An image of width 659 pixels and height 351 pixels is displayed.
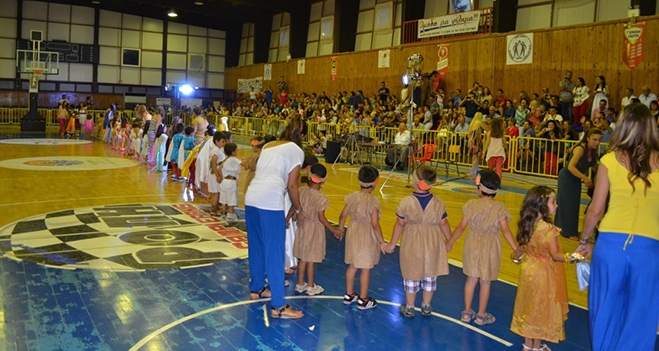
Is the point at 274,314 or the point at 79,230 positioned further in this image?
the point at 79,230

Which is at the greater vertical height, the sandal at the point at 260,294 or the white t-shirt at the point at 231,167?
the white t-shirt at the point at 231,167

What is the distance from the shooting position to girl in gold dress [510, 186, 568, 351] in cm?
446

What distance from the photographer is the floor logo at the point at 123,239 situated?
698cm

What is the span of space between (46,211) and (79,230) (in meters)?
1.72

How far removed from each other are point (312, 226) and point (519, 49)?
1616 cm

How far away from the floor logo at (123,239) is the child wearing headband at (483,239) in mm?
3108

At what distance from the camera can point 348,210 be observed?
557cm

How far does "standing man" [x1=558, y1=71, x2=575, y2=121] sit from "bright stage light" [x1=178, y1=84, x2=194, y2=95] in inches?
1073

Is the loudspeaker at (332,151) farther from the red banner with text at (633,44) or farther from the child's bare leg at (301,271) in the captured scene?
the child's bare leg at (301,271)

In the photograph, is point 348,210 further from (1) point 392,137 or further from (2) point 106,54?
(2) point 106,54

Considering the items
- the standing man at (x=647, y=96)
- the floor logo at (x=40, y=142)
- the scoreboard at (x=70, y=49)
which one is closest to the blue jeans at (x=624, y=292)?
the standing man at (x=647, y=96)

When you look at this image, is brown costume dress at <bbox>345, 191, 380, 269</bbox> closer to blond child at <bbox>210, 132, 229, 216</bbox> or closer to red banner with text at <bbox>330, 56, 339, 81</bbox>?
blond child at <bbox>210, 132, 229, 216</bbox>

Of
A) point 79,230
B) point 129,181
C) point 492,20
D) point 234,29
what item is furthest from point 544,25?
point 234,29

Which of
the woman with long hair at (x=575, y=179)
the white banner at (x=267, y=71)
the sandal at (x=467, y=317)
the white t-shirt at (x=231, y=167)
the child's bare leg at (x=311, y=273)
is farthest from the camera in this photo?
the white banner at (x=267, y=71)
